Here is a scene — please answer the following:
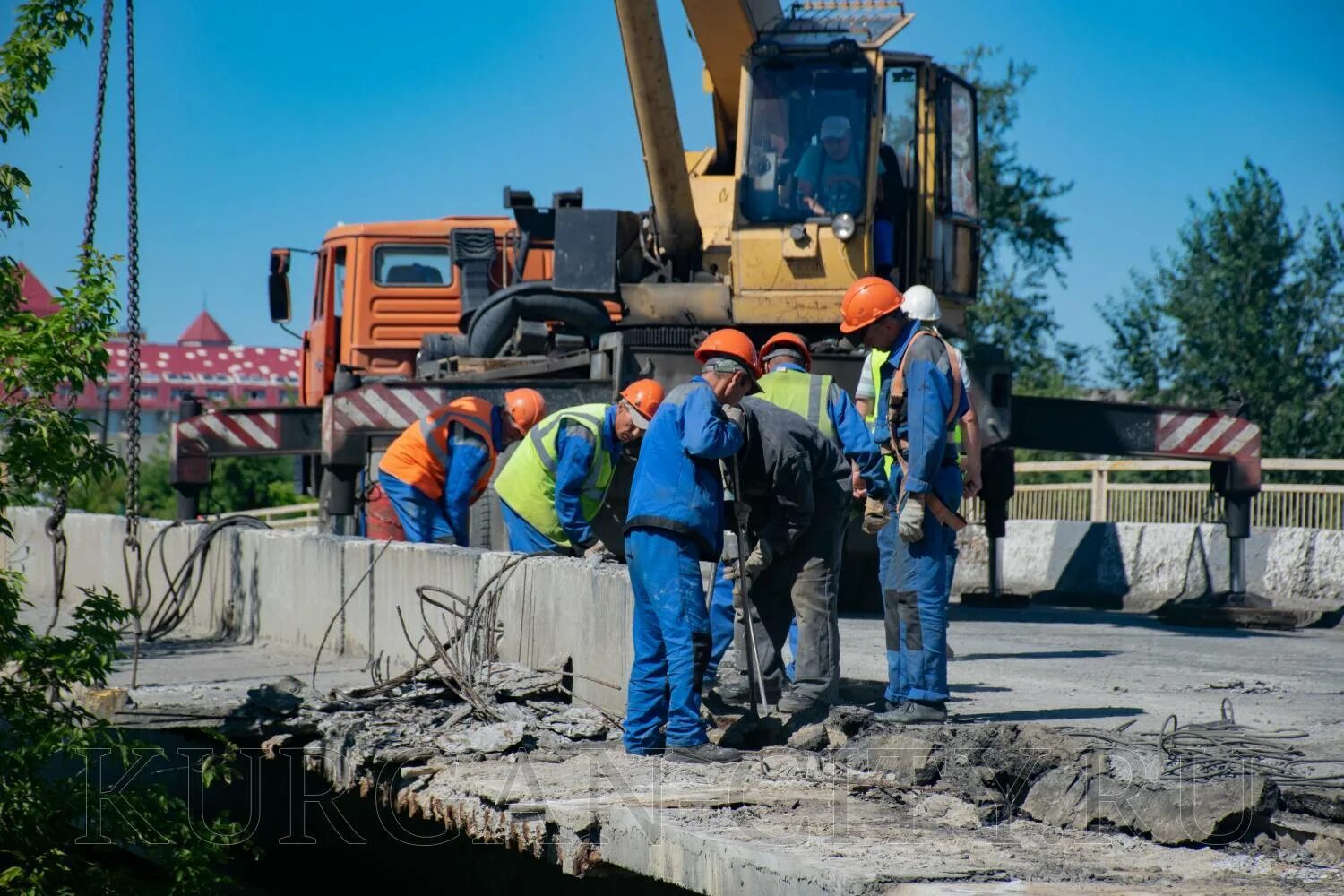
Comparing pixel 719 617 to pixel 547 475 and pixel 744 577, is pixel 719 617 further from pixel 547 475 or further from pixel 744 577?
pixel 547 475

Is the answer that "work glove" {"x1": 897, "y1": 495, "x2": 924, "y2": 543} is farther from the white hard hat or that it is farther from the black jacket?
the white hard hat

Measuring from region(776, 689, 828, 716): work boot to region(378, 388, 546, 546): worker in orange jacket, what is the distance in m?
3.92

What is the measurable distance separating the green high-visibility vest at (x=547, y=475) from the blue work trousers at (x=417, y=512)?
5.21 feet

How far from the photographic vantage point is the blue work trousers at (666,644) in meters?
6.38

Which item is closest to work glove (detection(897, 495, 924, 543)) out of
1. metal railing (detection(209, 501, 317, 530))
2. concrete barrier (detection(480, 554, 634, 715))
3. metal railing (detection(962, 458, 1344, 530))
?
concrete barrier (detection(480, 554, 634, 715))

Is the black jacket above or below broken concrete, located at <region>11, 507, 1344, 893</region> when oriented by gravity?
above

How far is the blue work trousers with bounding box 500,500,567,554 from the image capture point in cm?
928

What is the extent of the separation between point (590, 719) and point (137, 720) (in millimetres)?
2251

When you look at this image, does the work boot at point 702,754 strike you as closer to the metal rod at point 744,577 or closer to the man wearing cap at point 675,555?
the man wearing cap at point 675,555

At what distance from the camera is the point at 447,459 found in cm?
1091

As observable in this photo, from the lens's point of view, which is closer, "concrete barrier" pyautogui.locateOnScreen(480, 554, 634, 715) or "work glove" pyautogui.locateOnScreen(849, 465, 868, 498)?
"concrete barrier" pyautogui.locateOnScreen(480, 554, 634, 715)

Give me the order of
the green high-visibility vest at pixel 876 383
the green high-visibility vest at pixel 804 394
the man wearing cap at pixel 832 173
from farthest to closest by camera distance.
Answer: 1. the man wearing cap at pixel 832 173
2. the green high-visibility vest at pixel 804 394
3. the green high-visibility vest at pixel 876 383

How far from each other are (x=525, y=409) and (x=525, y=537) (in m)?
1.70

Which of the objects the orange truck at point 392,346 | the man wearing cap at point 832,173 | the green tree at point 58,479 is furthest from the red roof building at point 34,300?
the man wearing cap at point 832,173
